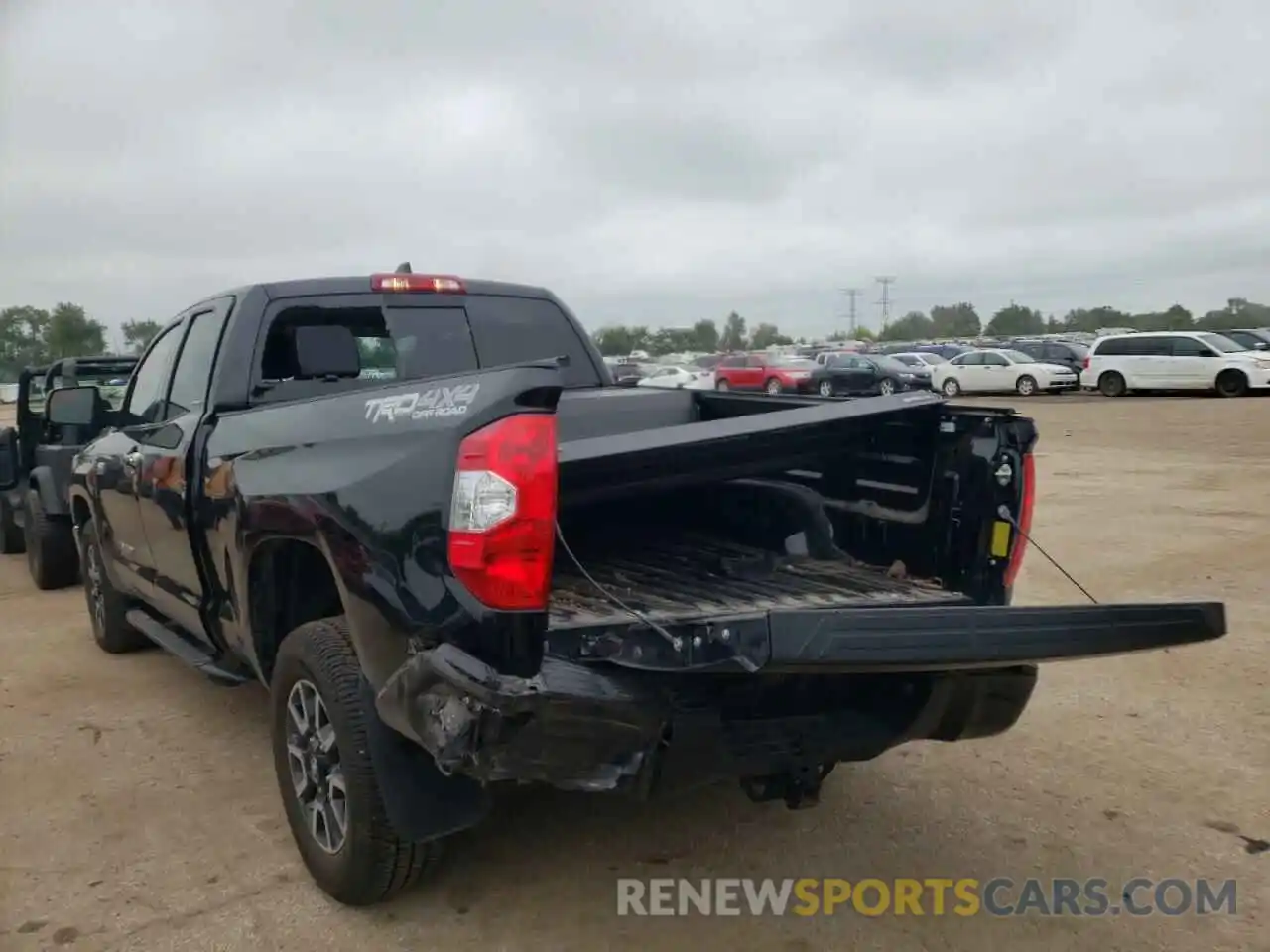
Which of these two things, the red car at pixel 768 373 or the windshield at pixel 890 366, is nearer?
the red car at pixel 768 373

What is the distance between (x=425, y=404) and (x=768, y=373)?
105 feet

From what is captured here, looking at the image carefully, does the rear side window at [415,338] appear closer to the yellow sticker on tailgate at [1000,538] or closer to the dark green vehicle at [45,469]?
the yellow sticker on tailgate at [1000,538]

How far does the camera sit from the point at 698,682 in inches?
105

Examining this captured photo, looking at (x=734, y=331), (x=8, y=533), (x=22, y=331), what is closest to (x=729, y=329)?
(x=734, y=331)

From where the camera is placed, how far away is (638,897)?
3.26 meters

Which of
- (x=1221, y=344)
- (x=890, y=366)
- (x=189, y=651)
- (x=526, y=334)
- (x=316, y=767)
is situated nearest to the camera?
(x=316, y=767)

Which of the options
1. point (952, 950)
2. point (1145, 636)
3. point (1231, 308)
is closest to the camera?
point (1145, 636)

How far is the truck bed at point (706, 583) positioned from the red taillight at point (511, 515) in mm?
265

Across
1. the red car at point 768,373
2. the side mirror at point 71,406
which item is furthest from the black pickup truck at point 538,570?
the red car at point 768,373

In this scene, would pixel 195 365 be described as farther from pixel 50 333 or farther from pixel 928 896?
pixel 50 333

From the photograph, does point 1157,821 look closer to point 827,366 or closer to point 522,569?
point 522,569

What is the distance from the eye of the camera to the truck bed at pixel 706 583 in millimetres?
2981

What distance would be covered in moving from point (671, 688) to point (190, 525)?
2266 mm

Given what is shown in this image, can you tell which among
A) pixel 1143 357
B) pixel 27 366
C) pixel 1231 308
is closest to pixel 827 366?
pixel 1143 357
